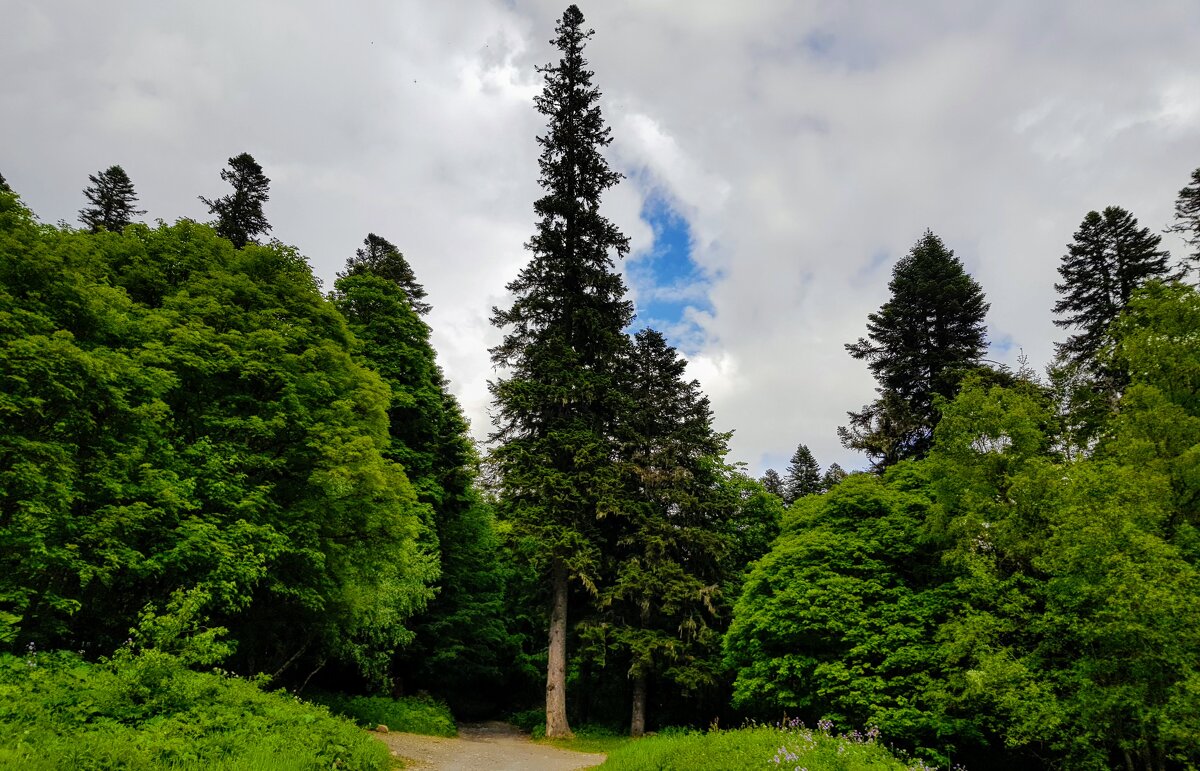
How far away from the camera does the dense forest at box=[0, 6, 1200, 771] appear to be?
10.4 m

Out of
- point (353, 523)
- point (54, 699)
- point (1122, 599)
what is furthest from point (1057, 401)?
point (54, 699)

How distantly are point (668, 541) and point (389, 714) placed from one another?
37.0ft

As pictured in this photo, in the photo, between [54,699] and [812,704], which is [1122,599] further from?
[54,699]

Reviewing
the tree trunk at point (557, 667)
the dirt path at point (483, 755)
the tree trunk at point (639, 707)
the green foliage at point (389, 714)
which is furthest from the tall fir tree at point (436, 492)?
the tree trunk at point (639, 707)

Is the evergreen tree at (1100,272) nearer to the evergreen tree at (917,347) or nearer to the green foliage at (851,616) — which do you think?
the evergreen tree at (917,347)

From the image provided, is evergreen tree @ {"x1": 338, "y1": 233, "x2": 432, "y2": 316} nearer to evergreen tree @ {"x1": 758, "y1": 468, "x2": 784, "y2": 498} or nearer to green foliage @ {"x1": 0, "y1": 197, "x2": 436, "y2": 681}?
green foliage @ {"x1": 0, "y1": 197, "x2": 436, "y2": 681}

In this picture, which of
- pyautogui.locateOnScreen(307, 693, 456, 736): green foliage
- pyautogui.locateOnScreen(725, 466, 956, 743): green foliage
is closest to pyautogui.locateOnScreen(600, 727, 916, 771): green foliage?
pyautogui.locateOnScreen(725, 466, 956, 743): green foliage

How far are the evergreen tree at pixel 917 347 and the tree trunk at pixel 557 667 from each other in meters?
A: 13.6

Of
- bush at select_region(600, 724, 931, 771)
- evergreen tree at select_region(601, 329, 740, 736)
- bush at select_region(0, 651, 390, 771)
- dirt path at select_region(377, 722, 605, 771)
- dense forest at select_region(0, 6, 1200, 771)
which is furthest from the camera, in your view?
evergreen tree at select_region(601, 329, 740, 736)

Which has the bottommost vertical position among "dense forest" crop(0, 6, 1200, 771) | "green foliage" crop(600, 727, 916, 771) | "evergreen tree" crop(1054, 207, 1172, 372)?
"green foliage" crop(600, 727, 916, 771)

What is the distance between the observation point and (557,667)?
20.5m

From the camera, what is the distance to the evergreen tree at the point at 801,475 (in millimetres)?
44594

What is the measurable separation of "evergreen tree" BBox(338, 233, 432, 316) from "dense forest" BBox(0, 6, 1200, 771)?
675 millimetres

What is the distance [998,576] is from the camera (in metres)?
14.6
